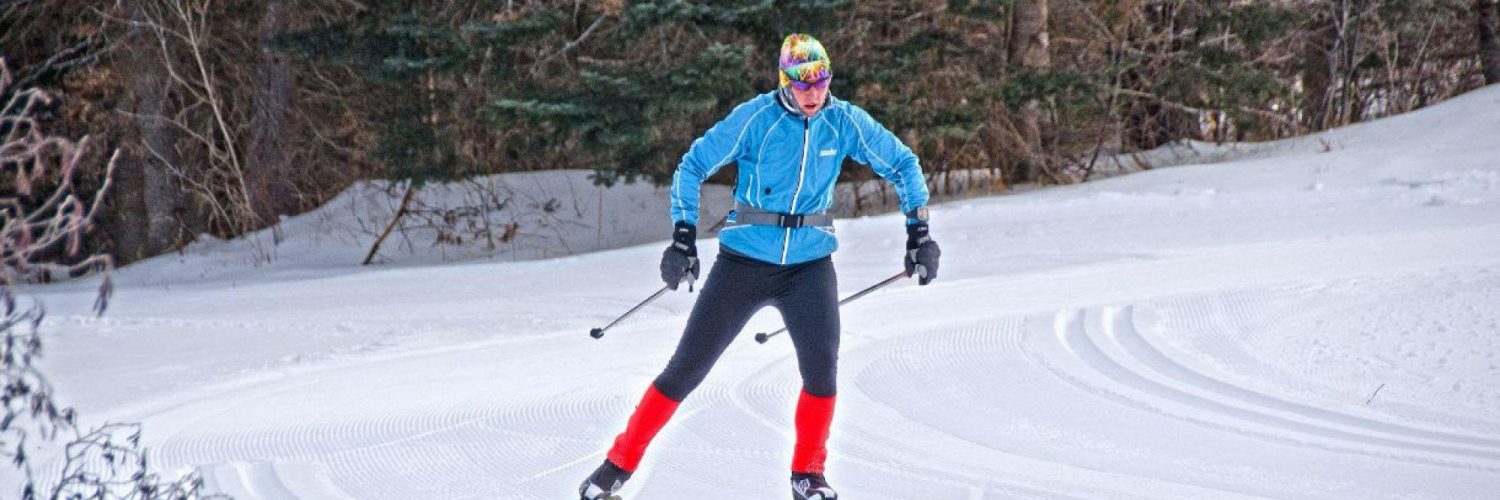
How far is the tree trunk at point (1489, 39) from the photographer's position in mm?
23469

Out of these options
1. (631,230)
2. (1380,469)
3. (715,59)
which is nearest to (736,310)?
(1380,469)

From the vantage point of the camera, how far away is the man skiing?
16.9 feet

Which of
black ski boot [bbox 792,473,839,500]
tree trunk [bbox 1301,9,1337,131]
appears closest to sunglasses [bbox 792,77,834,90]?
black ski boot [bbox 792,473,839,500]

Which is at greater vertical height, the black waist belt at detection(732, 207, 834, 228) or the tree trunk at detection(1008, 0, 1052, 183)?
the tree trunk at detection(1008, 0, 1052, 183)

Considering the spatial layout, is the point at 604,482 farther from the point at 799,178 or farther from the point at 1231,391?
the point at 1231,391

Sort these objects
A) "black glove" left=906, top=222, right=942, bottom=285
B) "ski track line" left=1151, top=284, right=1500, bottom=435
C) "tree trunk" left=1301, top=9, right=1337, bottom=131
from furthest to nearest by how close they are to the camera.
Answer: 1. "tree trunk" left=1301, top=9, right=1337, bottom=131
2. "ski track line" left=1151, top=284, right=1500, bottom=435
3. "black glove" left=906, top=222, right=942, bottom=285

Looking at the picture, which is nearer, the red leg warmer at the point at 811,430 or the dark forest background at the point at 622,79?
the red leg warmer at the point at 811,430

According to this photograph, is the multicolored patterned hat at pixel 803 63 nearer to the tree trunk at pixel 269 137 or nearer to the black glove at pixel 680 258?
the black glove at pixel 680 258

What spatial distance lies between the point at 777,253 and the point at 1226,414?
2.81 metres

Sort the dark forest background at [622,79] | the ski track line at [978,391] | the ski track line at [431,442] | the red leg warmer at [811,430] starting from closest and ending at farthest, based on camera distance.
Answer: the red leg warmer at [811,430] → the ski track line at [978,391] → the ski track line at [431,442] → the dark forest background at [622,79]

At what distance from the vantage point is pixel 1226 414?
22.6 feet

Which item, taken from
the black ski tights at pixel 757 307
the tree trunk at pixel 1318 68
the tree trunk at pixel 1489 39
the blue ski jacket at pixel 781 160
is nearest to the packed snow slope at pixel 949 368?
the black ski tights at pixel 757 307

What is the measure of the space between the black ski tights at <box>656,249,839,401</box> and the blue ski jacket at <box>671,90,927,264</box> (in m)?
0.06

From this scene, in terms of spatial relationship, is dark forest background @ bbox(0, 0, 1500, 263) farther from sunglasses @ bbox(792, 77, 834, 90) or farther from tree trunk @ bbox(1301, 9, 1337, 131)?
sunglasses @ bbox(792, 77, 834, 90)
